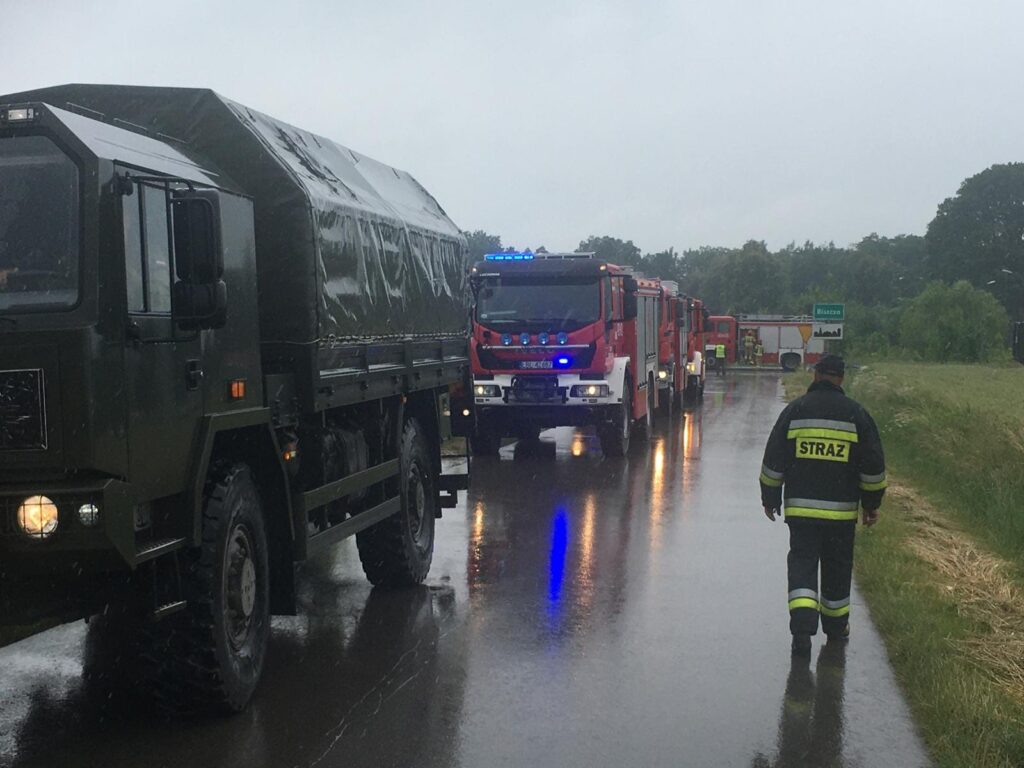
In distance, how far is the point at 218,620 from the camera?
19.0 feet

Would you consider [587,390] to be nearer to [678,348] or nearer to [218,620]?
[678,348]

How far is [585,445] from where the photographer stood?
20.9 metres

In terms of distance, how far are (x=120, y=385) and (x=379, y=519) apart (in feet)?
11.2

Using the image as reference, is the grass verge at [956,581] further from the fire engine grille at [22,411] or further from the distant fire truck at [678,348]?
the distant fire truck at [678,348]

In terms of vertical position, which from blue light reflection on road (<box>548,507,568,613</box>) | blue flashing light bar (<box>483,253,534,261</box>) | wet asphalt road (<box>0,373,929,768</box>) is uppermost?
blue flashing light bar (<box>483,253,534,261</box>)

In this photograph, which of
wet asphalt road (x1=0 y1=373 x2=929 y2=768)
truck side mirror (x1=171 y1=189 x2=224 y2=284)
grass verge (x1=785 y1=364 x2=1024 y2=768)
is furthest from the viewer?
grass verge (x1=785 y1=364 x2=1024 y2=768)

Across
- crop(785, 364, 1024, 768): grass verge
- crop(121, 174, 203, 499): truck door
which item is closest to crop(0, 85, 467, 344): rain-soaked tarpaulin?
crop(121, 174, 203, 499): truck door

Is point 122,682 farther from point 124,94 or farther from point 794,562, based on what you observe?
point 794,562

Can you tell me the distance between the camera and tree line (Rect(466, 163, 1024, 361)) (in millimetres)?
78625

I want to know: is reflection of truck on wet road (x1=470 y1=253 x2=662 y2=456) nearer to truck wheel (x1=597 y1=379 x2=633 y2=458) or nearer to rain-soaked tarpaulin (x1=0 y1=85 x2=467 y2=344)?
truck wheel (x1=597 y1=379 x2=633 y2=458)

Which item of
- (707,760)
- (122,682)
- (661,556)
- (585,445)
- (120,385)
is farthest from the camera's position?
(585,445)

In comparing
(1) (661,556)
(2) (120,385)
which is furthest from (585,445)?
(2) (120,385)

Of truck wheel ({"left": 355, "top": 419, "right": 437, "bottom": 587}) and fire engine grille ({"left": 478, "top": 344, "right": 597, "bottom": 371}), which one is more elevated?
fire engine grille ({"left": 478, "top": 344, "right": 597, "bottom": 371})

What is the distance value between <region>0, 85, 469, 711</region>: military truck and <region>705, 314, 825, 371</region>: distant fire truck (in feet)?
189
